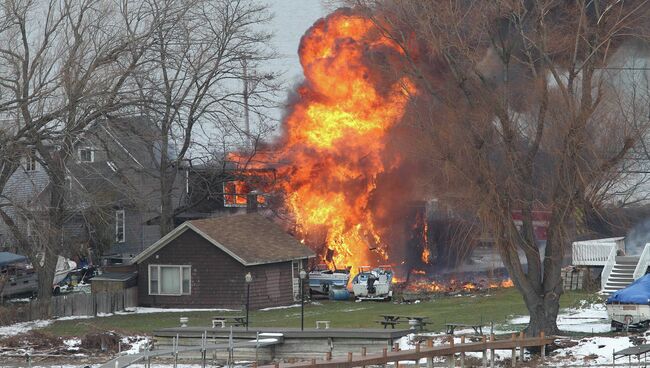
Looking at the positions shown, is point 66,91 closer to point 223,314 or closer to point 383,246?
point 223,314

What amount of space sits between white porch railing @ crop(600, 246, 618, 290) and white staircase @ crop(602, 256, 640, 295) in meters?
0.17

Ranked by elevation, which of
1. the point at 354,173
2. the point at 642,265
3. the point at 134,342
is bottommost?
the point at 134,342

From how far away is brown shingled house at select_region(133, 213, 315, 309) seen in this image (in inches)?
1893

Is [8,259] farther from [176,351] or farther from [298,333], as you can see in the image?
[176,351]

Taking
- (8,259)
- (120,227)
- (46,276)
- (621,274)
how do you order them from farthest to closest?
(120,227)
(8,259)
(46,276)
(621,274)

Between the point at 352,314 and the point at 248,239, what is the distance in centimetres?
767

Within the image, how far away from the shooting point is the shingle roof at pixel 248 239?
4822 centimetres

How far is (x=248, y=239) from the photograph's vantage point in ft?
164

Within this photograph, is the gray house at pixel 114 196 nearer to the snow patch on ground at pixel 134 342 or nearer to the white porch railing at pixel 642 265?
the snow patch on ground at pixel 134 342

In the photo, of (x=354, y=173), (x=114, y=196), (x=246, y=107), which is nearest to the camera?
(x=354, y=173)

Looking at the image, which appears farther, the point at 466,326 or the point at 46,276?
the point at 46,276

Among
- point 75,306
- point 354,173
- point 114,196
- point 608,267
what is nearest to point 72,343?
point 75,306

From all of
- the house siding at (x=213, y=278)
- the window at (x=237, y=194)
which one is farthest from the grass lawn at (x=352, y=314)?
the window at (x=237, y=194)

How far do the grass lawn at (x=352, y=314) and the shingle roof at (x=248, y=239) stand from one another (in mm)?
2204
